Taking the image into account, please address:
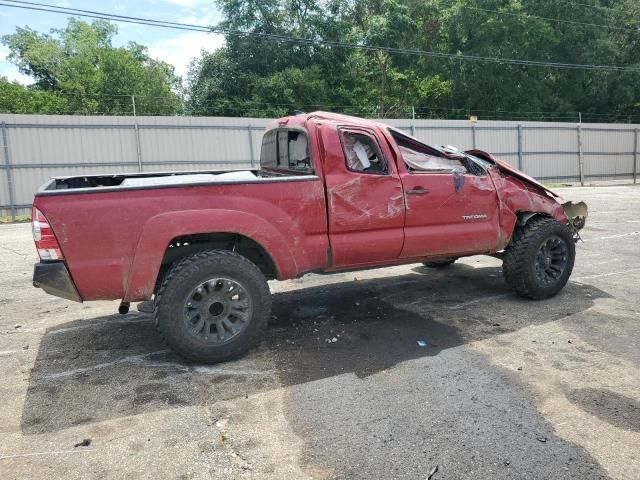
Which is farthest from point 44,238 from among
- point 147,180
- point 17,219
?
Answer: point 17,219

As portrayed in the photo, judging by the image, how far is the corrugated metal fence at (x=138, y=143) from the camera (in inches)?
587

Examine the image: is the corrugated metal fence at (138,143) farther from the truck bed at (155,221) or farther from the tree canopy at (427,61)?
the truck bed at (155,221)

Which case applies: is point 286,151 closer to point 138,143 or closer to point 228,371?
point 228,371

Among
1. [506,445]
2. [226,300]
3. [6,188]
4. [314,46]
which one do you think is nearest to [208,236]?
[226,300]

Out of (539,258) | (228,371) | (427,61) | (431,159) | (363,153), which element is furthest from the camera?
(427,61)

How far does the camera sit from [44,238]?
3.64m

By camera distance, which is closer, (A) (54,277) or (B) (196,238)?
(A) (54,277)

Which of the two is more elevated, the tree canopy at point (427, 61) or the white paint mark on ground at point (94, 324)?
the tree canopy at point (427, 61)

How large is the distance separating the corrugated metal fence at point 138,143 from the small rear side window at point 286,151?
38.8ft

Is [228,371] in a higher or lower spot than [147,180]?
lower

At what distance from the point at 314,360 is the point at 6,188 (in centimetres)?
1409

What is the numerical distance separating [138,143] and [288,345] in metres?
13.7

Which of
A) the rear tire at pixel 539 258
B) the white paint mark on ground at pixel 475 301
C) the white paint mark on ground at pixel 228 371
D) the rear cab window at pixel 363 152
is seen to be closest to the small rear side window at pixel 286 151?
the rear cab window at pixel 363 152

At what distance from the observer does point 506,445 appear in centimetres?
286
